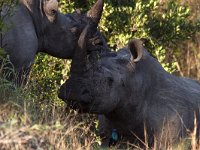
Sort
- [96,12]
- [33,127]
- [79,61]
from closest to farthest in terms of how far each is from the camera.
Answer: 1. [33,127]
2. [79,61]
3. [96,12]

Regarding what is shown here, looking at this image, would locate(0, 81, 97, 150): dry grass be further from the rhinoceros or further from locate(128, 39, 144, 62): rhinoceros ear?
locate(128, 39, 144, 62): rhinoceros ear

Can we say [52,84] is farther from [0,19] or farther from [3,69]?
Result: [0,19]

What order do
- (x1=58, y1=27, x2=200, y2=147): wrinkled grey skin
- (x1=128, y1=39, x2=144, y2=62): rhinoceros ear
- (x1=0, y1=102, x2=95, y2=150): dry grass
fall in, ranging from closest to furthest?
(x1=0, y1=102, x2=95, y2=150): dry grass < (x1=58, y1=27, x2=200, y2=147): wrinkled grey skin < (x1=128, y1=39, x2=144, y2=62): rhinoceros ear

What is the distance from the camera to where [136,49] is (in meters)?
10.0

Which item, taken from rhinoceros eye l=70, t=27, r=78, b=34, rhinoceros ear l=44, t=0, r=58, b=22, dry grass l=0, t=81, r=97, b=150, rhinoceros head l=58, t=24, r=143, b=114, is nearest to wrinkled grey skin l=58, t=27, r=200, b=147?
rhinoceros head l=58, t=24, r=143, b=114

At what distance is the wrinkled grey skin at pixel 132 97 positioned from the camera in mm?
9383

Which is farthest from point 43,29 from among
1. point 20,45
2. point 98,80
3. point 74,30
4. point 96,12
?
point 98,80

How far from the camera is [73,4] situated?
13.2 metres

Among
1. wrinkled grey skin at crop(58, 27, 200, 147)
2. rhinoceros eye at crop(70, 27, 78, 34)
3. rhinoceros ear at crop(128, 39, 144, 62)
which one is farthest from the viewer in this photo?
rhinoceros eye at crop(70, 27, 78, 34)

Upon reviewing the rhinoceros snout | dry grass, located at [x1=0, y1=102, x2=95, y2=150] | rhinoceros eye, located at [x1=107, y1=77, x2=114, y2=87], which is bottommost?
dry grass, located at [x1=0, y1=102, x2=95, y2=150]

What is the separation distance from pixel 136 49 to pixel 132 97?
2.18 feet

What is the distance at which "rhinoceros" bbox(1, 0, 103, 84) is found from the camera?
10031mm

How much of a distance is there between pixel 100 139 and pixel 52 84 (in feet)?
8.63

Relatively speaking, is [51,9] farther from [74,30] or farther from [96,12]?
[96,12]
